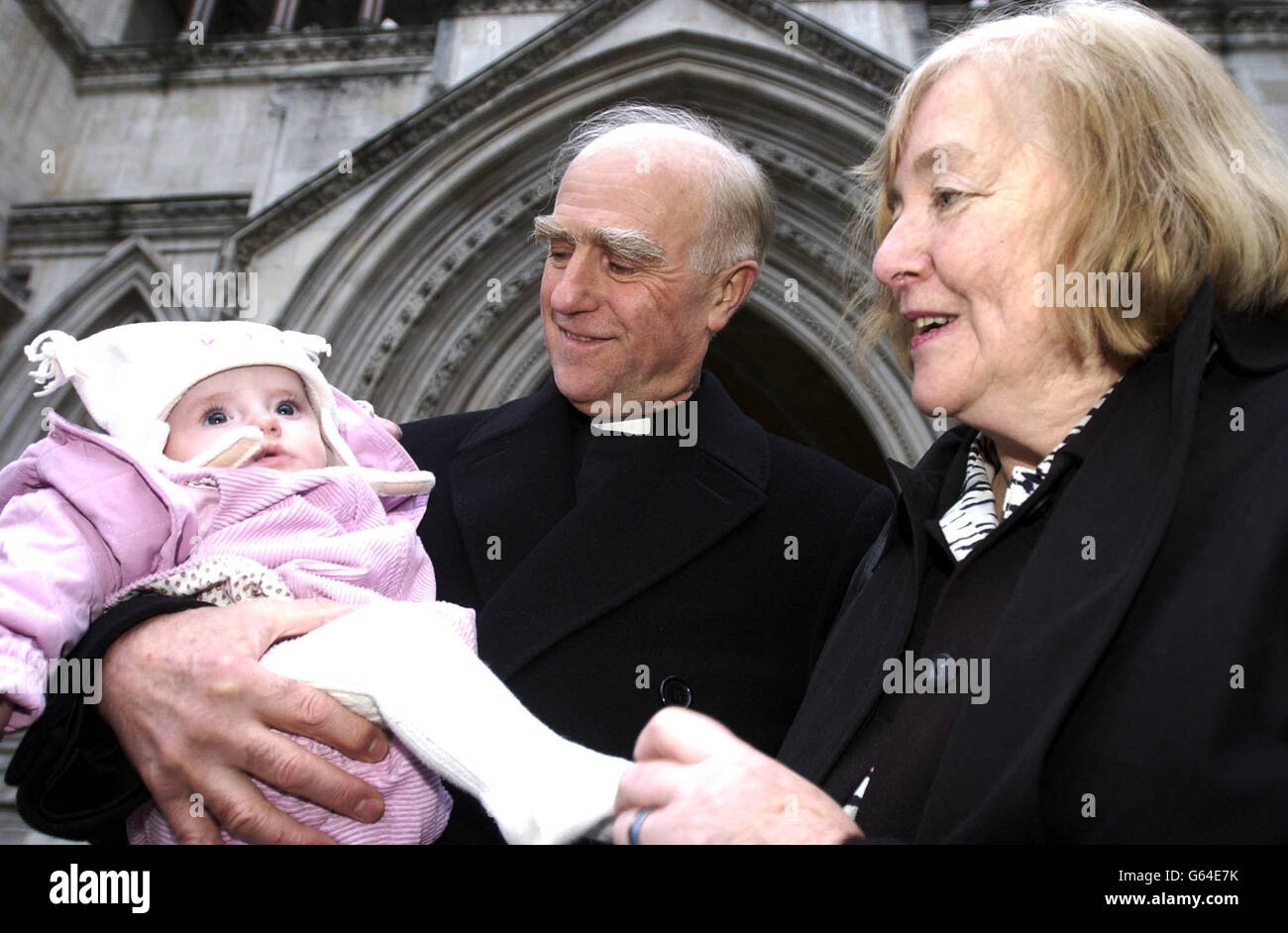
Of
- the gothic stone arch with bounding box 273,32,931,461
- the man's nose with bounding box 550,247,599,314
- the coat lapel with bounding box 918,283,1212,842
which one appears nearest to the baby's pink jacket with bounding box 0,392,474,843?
the man's nose with bounding box 550,247,599,314

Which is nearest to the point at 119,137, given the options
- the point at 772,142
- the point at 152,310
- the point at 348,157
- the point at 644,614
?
the point at 152,310

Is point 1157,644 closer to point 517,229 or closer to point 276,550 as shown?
point 276,550

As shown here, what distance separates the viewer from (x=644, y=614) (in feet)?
6.87

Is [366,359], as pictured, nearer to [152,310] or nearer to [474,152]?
[474,152]

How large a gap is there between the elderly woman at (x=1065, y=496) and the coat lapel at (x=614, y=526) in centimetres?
52

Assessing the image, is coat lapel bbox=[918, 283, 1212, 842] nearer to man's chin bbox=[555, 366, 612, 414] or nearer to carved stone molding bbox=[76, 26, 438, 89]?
man's chin bbox=[555, 366, 612, 414]

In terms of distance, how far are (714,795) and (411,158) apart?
20.2 feet

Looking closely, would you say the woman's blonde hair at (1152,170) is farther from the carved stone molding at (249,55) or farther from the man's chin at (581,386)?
the carved stone molding at (249,55)

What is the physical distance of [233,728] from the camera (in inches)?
59.7

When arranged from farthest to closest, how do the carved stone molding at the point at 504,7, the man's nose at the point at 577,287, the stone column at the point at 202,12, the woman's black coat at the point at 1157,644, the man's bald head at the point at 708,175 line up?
1. the stone column at the point at 202,12
2. the carved stone molding at the point at 504,7
3. the man's bald head at the point at 708,175
4. the man's nose at the point at 577,287
5. the woman's black coat at the point at 1157,644

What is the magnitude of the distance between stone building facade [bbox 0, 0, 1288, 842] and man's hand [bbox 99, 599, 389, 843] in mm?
4695

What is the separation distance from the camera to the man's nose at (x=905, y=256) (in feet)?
5.32

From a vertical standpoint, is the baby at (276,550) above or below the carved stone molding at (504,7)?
below

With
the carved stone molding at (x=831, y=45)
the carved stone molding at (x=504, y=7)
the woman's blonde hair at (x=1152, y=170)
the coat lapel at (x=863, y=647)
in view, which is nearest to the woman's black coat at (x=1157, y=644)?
the woman's blonde hair at (x=1152, y=170)
